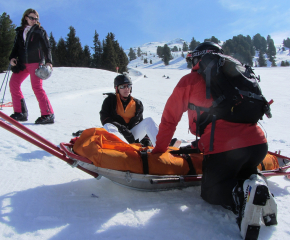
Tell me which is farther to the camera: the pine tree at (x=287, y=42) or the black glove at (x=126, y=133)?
the pine tree at (x=287, y=42)

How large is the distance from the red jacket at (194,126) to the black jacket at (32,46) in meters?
3.23

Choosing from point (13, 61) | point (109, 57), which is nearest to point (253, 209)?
point (13, 61)

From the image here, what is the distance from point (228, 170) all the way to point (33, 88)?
3.80 meters

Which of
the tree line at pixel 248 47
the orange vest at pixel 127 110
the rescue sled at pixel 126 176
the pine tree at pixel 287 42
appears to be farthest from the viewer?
the pine tree at pixel 287 42

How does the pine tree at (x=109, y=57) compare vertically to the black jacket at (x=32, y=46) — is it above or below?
above

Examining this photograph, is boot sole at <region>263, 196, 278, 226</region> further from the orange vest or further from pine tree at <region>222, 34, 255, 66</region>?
pine tree at <region>222, 34, 255, 66</region>

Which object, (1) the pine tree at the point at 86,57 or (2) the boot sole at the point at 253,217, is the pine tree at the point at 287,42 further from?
(2) the boot sole at the point at 253,217

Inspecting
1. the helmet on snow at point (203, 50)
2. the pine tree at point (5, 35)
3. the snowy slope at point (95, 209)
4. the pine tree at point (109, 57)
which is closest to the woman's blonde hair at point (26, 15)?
the snowy slope at point (95, 209)

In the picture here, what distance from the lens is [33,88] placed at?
4.00 m

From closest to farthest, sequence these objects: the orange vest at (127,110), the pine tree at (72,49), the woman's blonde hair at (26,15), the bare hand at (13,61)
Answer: the orange vest at (127,110) → the woman's blonde hair at (26,15) → the bare hand at (13,61) → the pine tree at (72,49)

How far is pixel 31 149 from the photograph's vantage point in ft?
9.00

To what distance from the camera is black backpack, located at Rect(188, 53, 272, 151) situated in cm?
158

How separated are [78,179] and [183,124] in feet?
13.3

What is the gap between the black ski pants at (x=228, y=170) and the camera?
1.61m
